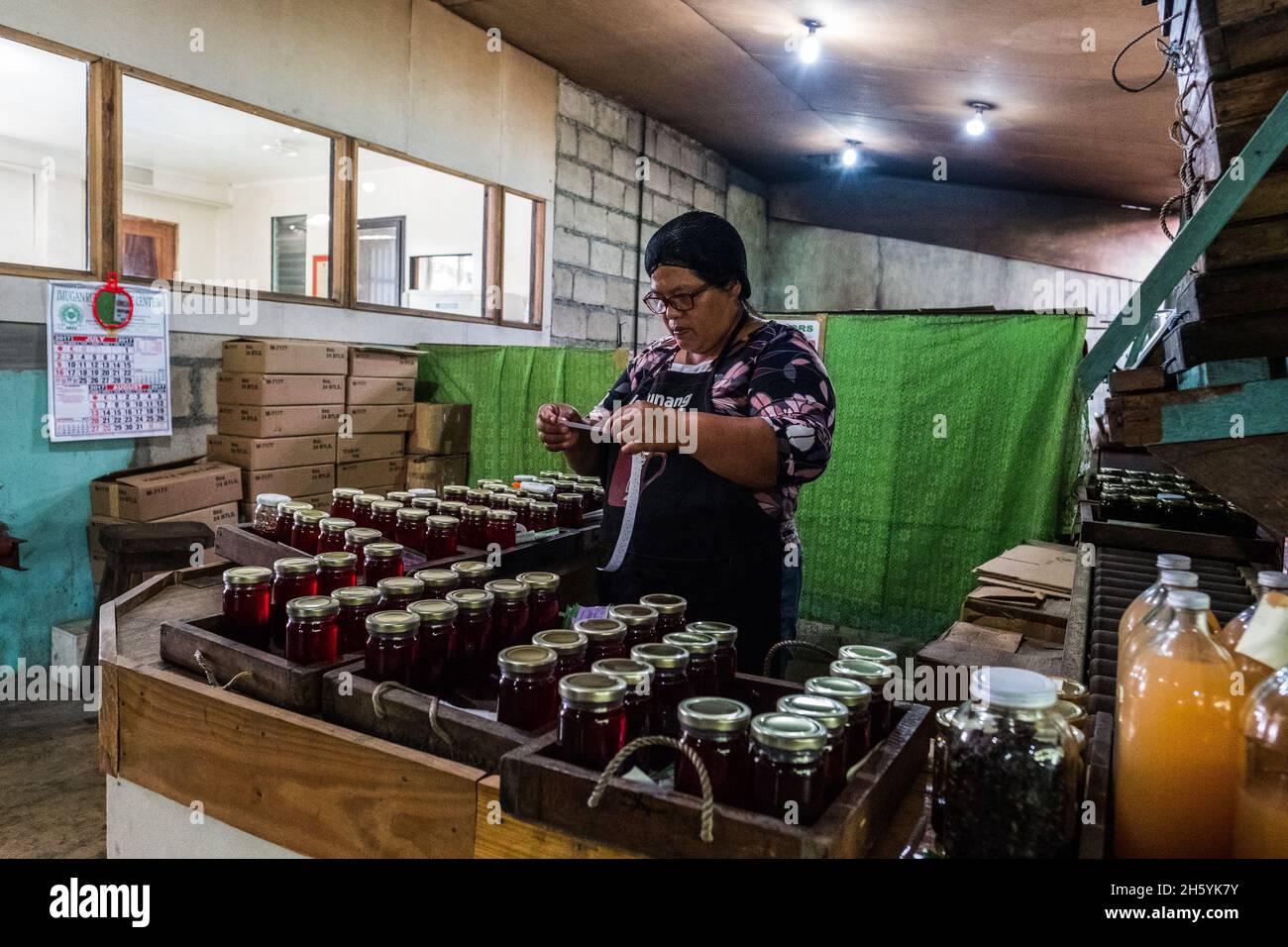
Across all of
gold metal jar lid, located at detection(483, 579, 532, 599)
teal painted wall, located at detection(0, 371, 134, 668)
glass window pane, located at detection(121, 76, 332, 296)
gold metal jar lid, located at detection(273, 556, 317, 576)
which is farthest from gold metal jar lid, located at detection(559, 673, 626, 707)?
glass window pane, located at detection(121, 76, 332, 296)

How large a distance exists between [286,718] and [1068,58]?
5.63m

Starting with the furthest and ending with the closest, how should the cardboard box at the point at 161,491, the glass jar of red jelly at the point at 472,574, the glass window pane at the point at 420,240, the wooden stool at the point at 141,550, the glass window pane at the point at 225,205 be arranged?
the glass window pane at the point at 225,205 → the glass window pane at the point at 420,240 → the cardboard box at the point at 161,491 → the wooden stool at the point at 141,550 → the glass jar of red jelly at the point at 472,574

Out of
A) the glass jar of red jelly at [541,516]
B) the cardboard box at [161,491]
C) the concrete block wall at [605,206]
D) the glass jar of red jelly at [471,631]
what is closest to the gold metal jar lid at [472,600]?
the glass jar of red jelly at [471,631]

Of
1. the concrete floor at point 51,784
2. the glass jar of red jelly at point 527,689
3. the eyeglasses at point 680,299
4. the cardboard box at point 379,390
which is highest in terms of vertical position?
the eyeglasses at point 680,299

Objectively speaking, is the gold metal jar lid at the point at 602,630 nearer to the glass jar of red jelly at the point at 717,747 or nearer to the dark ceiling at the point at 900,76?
the glass jar of red jelly at the point at 717,747

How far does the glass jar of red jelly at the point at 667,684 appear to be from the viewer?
4.18ft

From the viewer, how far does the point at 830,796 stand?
3.44ft

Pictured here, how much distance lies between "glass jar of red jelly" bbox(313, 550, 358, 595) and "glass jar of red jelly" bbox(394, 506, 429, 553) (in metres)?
0.52

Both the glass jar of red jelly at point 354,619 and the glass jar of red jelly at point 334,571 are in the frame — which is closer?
the glass jar of red jelly at point 354,619

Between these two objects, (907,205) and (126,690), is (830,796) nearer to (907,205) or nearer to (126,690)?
(126,690)

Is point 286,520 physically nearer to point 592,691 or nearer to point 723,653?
point 723,653

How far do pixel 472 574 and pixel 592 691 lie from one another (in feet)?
2.68

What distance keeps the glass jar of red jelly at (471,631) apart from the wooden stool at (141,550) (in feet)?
8.86

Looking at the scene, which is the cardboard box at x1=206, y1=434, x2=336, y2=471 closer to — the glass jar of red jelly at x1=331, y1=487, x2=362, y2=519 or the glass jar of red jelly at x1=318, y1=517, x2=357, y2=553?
the glass jar of red jelly at x1=331, y1=487, x2=362, y2=519
